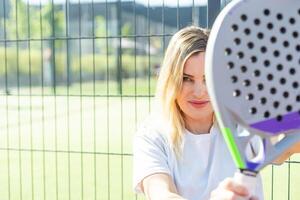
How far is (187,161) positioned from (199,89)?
182 millimetres

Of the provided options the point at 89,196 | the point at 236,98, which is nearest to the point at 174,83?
the point at 236,98

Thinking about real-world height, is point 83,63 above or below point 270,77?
below

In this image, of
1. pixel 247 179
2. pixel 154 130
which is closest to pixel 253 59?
pixel 247 179

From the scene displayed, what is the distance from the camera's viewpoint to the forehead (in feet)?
4.74

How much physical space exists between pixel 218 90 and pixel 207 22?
165 centimetres

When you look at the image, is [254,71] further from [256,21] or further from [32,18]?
[32,18]

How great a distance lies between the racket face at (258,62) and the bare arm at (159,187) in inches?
18.1

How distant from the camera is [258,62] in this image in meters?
0.92

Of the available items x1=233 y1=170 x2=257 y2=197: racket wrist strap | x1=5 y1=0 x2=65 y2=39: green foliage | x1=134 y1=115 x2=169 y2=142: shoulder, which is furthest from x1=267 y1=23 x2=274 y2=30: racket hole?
x1=5 y1=0 x2=65 y2=39: green foliage

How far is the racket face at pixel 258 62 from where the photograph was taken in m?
0.91

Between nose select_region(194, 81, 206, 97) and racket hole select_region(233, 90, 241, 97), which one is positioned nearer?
racket hole select_region(233, 90, 241, 97)

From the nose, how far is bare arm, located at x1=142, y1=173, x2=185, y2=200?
200mm

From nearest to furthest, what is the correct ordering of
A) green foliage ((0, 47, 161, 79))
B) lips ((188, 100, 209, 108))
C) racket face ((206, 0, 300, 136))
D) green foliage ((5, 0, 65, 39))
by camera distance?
racket face ((206, 0, 300, 136)), lips ((188, 100, 209, 108)), green foliage ((5, 0, 65, 39)), green foliage ((0, 47, 161, 79))

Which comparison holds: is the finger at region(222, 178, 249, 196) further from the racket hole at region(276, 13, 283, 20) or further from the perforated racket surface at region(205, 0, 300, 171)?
the racket hole at region(276, 13, 283, 20)
